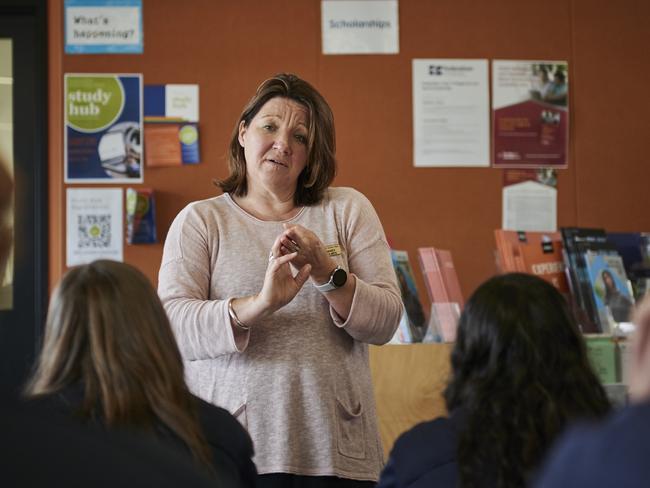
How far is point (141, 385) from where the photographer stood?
1.40 metres

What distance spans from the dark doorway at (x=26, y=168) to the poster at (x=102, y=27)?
0.39 feet

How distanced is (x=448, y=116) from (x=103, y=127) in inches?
55.3

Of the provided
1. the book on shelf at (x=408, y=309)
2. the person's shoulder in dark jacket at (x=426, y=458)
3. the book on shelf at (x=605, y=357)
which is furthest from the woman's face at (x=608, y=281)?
the person's shoulder in dark jacket at (x=426, y=458)

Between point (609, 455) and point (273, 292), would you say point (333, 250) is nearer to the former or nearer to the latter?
point (273, 292)

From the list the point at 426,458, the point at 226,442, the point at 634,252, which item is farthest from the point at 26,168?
the point at 426,458

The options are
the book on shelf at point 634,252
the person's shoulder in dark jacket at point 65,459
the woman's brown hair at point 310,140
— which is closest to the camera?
the person's shoulder in dark jacket at point 65,459

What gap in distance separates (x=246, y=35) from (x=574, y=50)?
1.37m

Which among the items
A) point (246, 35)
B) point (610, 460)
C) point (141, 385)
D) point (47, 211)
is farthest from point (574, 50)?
point (610, 460)

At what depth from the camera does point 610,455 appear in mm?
570

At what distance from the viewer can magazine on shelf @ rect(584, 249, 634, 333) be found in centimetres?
328

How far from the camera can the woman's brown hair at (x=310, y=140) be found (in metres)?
2.10

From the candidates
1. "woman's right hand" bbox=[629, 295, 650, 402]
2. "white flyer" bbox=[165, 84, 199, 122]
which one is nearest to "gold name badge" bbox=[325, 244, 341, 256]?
"woman's right hand" bbox=[629, 295, 650, 402]

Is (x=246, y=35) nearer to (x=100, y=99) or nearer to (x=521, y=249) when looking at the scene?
(x=100, y=99)

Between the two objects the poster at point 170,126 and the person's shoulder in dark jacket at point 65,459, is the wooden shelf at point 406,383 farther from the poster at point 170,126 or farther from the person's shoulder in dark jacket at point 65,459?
the person's shoulder in dark jacket at point 65,459
